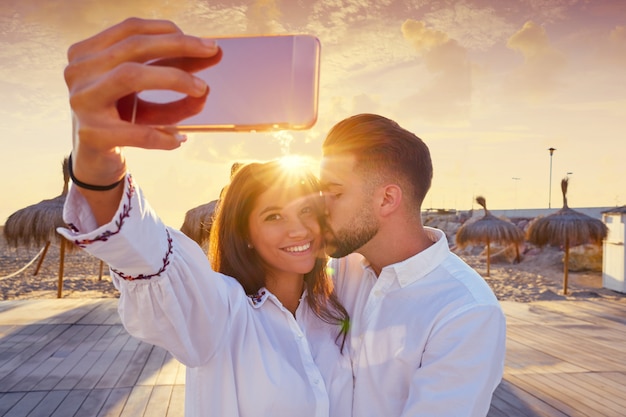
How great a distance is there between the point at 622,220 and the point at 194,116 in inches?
532

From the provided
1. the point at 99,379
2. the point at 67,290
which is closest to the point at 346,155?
the point at 99,379

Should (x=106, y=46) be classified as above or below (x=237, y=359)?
above

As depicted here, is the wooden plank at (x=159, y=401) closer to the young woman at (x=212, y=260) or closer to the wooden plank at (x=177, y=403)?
→ the wooden plank at (x=177, y=403)

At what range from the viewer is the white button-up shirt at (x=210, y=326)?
95cm

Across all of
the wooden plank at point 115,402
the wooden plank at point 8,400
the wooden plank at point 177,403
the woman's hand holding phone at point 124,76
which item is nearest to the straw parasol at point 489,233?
the wooden plank at point 177,403

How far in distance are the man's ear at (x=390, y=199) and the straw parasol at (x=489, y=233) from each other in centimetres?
1449

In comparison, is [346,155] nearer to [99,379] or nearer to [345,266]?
[345,266]

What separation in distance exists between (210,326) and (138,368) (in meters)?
3.56

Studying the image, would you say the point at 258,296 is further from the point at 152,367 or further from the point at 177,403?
the point at 152,367

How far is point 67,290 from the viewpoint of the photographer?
12.2 meters

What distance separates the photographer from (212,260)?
2.25m

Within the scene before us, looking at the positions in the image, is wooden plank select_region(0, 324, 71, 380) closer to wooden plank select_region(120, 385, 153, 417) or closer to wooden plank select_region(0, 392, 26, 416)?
wooden plank select_region(0, 392, 26, 416)

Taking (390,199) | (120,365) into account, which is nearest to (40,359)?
(120,365)

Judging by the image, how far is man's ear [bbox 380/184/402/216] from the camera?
2080 mm
